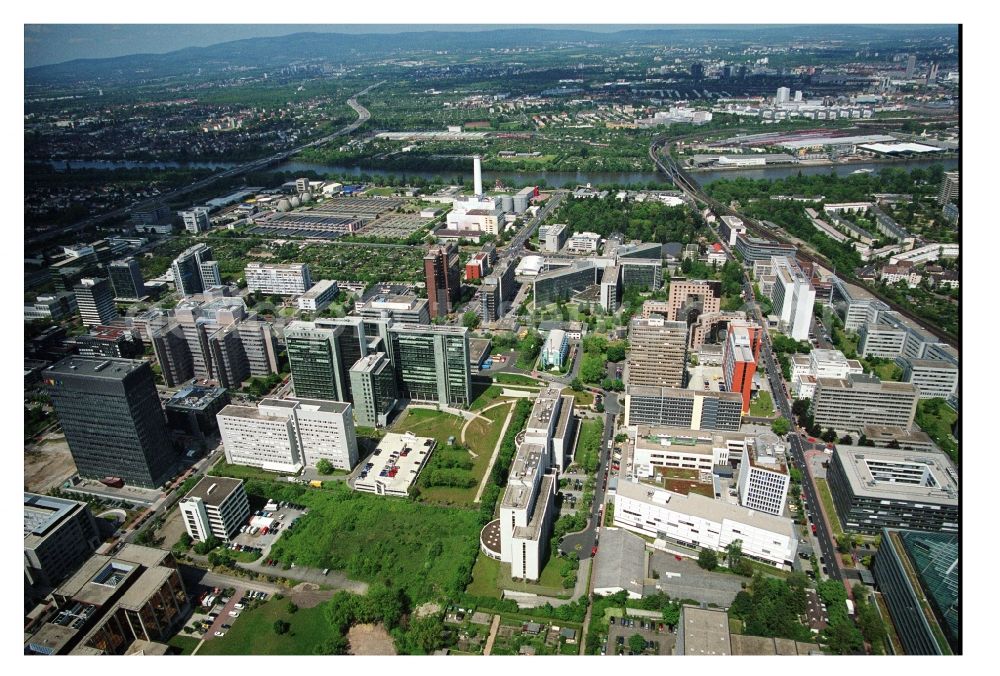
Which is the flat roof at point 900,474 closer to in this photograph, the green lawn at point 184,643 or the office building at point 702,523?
the office building at point 702,523

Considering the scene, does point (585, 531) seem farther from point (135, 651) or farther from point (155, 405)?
point (155, 405)

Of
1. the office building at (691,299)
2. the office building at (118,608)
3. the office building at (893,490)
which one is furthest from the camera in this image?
the office building at (691,299)

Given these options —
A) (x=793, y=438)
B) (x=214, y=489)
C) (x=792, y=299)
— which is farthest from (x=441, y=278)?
(x=793, y=438)

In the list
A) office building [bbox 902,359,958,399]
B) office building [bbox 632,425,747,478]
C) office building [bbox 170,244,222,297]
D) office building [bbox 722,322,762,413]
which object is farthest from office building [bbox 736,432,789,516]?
office building [bbox 170,244,222,297]

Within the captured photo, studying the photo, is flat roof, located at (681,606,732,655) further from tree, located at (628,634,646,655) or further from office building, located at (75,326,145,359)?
office building, located at (75,326,145,359)

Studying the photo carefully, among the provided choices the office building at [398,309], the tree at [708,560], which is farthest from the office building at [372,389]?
the tree at [708,560]

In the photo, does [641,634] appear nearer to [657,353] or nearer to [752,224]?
[657,353]
